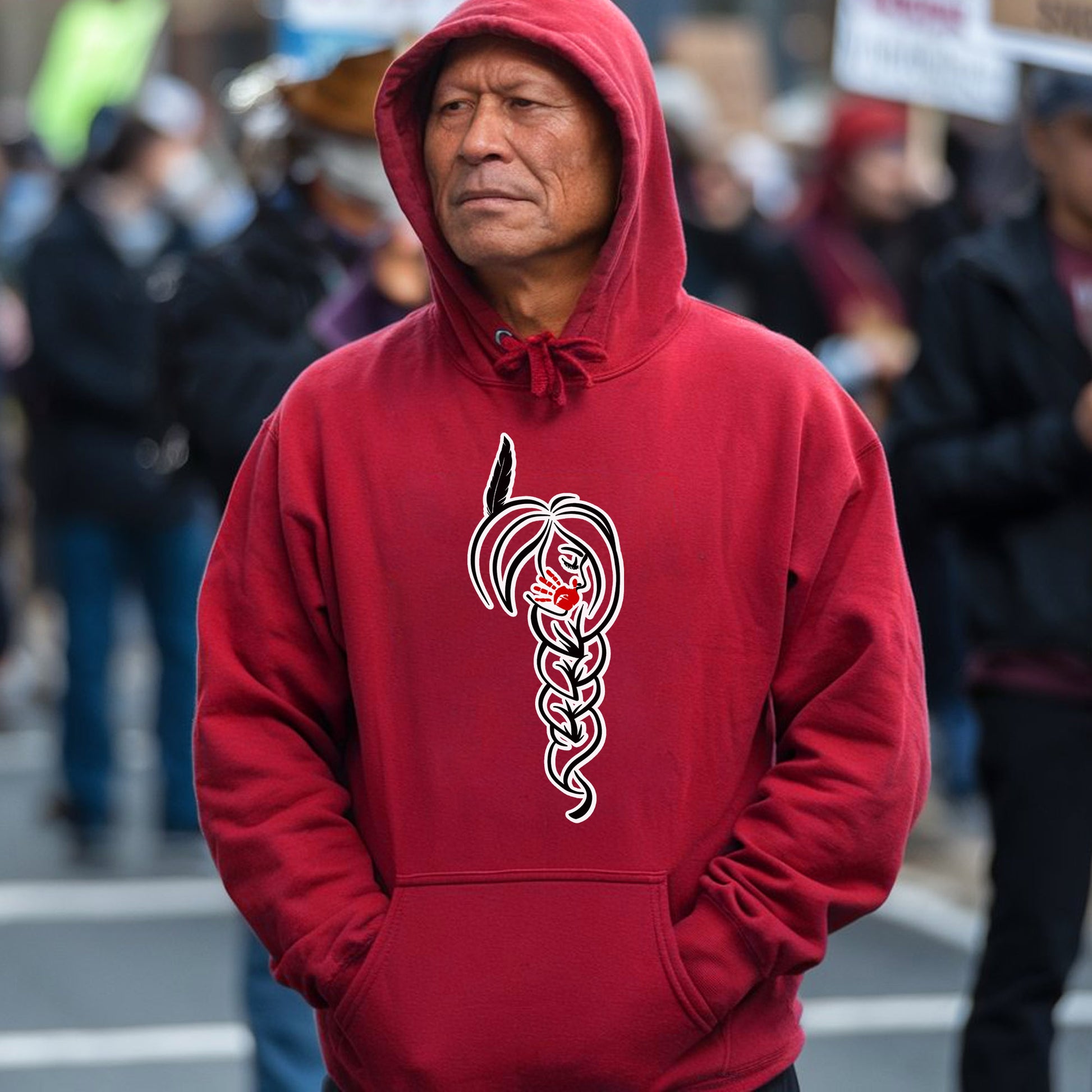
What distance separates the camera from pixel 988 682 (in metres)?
4.45

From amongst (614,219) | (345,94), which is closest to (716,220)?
(345,94)

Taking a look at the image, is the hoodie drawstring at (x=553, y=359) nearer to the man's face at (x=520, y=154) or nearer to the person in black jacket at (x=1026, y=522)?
the man's face at (x=520, y=154)

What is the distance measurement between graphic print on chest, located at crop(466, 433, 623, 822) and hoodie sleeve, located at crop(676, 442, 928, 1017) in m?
0.20

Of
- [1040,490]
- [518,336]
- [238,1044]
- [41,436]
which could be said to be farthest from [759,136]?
[518,336]

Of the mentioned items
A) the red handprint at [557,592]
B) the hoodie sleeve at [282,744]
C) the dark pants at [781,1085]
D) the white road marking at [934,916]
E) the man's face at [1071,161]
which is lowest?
the white road marking at [934,916]

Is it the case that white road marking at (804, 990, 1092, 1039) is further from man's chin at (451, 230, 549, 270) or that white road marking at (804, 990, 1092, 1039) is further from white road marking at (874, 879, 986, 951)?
man's chin at (451, 230, 549, 270)

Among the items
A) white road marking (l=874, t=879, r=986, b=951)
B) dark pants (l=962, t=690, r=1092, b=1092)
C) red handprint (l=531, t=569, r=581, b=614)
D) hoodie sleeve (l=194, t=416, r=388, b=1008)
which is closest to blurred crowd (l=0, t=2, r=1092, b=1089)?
dark pants (l=962, t=690, r=1092, b=1092)

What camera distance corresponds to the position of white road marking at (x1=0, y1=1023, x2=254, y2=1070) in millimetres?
6000

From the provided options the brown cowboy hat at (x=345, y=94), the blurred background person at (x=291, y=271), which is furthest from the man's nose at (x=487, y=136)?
the brown cowboy hat at (x=345, y=94)

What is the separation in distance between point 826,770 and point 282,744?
0.65 m

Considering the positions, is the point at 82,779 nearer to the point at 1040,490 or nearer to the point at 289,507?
the point at 1040,490

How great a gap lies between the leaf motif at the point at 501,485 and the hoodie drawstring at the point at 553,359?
0.09 m

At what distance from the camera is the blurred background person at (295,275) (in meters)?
4.78

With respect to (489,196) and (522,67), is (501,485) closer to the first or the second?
(489,196)
